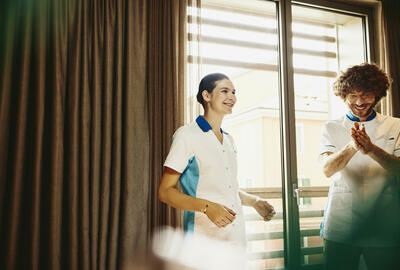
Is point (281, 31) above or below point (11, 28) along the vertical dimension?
above

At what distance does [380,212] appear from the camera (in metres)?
Result: 1.69

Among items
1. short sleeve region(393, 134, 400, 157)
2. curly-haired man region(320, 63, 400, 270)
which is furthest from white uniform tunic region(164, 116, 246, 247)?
short sleeve region(393, 134, 400, 157)

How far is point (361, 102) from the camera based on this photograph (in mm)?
1795

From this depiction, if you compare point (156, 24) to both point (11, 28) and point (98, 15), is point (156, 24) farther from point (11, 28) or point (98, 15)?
point (11, 28)

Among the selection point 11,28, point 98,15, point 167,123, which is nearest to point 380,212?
point 167,123

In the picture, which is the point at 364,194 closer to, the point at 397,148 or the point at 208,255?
the point at 397,148

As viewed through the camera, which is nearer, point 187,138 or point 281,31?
point 187,138

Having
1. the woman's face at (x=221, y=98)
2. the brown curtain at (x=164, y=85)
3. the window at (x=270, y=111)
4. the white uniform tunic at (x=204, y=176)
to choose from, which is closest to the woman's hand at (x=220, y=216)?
the white uniform tunic at (x=204, y=176)

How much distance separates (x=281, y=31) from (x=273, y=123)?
81 centimetres

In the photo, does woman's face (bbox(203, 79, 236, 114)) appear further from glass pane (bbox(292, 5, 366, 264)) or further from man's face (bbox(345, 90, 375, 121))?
glass pane (bbox(292, 5, 366, 264))

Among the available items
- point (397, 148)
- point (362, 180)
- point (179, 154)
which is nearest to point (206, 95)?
point (179, 154)

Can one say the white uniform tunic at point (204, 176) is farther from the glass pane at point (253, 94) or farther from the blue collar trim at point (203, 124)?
the glass pane at point (253, 94)

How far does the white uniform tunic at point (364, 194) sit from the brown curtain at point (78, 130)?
3.54 feet

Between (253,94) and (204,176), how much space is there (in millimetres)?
1457
